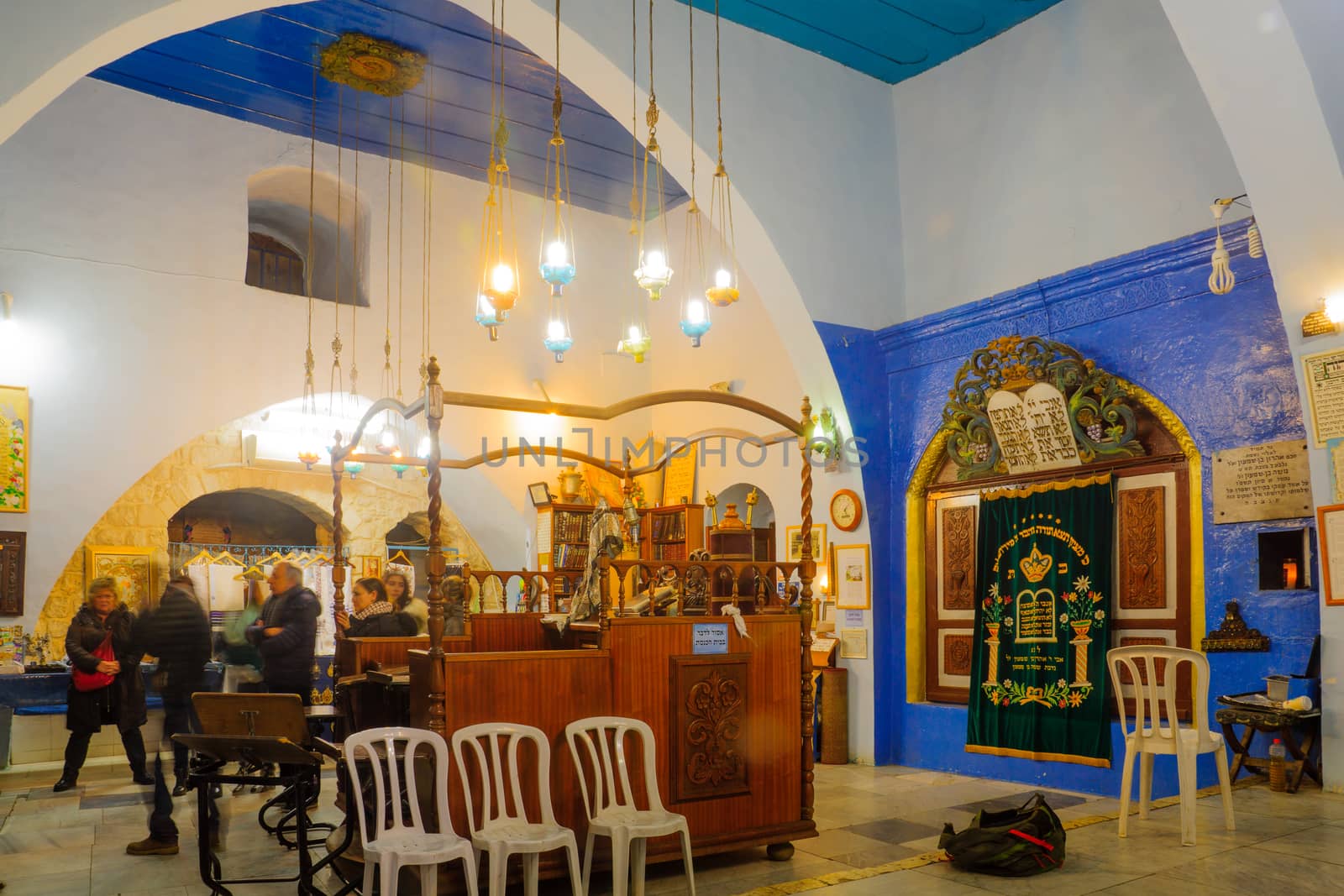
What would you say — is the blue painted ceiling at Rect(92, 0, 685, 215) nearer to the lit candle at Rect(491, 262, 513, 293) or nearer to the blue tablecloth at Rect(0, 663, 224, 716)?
the lit candle at Rect(491, 262, 513, 293)

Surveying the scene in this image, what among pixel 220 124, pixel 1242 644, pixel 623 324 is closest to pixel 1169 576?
pixel 1242 644

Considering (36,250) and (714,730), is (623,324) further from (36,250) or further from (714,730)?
(714,730)

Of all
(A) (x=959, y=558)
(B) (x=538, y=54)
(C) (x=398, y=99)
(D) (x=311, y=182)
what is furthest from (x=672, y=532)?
(B) (x=538, y=54)

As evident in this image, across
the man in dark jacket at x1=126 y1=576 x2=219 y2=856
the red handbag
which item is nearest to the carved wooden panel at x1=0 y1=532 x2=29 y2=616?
the red handbag

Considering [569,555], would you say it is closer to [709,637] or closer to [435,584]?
[709,637]

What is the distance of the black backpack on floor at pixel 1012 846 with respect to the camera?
461cm

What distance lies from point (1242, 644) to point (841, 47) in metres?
5.42

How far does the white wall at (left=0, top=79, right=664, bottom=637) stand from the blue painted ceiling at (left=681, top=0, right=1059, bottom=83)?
4.21 meters

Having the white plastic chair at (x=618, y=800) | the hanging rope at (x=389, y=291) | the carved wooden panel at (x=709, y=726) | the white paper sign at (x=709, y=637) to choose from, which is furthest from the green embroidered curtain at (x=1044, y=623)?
the hanging rope at (x=389, y=291)

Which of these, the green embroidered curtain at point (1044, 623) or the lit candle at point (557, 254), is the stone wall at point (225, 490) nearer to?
the lit candle at point (557, 254)

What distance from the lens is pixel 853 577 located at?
8.39 meters

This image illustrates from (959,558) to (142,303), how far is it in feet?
23.8

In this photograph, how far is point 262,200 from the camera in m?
10.5

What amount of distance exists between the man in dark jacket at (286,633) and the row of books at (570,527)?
4539 millimetres
